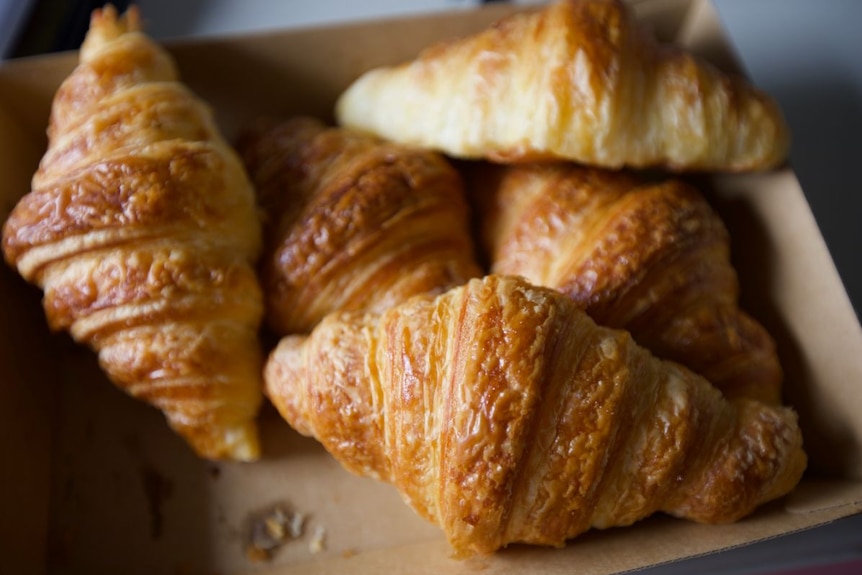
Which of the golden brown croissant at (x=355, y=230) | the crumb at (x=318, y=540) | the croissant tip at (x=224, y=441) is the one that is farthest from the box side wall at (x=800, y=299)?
the croissant tip at (x=224, y=441)

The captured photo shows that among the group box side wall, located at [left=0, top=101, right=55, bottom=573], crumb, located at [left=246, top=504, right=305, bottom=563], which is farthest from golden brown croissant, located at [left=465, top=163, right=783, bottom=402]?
box side wall, located at [left=0, top=101, right=55, bottom=573]


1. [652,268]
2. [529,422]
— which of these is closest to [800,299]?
[652,268]

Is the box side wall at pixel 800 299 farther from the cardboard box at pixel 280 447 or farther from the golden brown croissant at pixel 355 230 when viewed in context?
the golden brown croissant at pixel 355 230

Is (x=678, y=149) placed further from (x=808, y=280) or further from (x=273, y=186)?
(x=273, y=186)

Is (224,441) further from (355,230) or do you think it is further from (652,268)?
(652,268)

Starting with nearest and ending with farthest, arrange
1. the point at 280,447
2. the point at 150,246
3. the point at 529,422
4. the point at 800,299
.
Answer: the point at 529,422 → the point at 150,246 → the point at 800,299 → the point at 280,447

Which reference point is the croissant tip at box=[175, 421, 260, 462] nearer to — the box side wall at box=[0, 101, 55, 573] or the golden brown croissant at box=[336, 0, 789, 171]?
the box side wall at box=[0, 101, 55, 573]

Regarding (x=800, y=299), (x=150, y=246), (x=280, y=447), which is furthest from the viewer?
(x=280, y=447)
